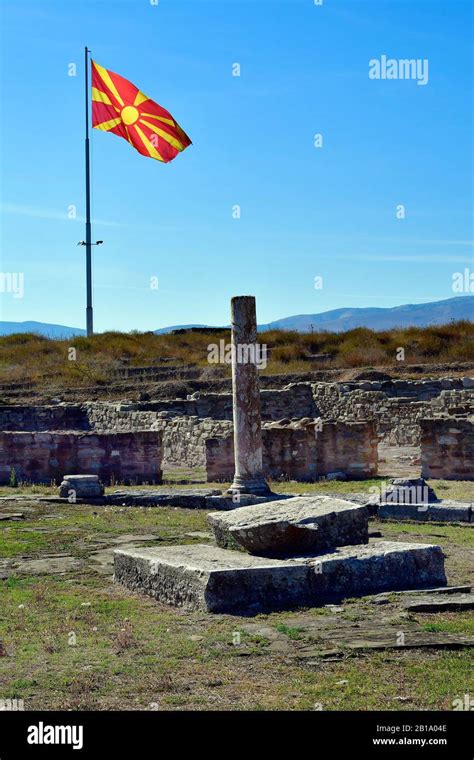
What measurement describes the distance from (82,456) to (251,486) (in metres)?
4.70

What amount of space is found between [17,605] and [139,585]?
1.12m

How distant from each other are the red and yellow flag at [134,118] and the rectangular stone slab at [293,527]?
14893 mm

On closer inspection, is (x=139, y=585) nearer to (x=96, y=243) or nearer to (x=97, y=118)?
(x=97, y=118)

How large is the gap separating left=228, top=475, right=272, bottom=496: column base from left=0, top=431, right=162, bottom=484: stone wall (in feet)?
12.0

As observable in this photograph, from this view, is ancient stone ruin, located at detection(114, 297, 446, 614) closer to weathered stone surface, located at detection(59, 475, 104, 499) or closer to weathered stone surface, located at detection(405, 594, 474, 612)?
weathered stone surface, located at detection(405, 594, 474, 612)

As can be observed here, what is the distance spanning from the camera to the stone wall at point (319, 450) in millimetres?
18438

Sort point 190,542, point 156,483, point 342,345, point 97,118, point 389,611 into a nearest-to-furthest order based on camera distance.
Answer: point 389,611, point 190,542, point 156,483, point 97,118, point 342,345

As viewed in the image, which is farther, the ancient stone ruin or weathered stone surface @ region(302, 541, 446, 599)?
weathered stone surface @ region(302, 541, 446, 599)

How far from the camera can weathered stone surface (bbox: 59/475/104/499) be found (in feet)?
53.7

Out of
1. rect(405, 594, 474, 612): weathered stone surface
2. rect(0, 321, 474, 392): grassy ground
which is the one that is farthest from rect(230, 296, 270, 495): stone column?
rect(0, 321, 474, 392): grassy ground

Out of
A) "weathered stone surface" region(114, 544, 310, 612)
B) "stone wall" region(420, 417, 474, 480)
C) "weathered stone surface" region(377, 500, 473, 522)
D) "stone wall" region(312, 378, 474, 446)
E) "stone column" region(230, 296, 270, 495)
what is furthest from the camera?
"stone wall" region(312, 378, 474, 446)

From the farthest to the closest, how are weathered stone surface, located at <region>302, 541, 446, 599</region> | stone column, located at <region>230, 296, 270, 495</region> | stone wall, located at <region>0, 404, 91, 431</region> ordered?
1. stone wall, located at <region>0, 404, 91, 431</region>
2. stone column, located at <region>230, 296, 270, 495</region>
3. weathered stone surface, located at <region>302, 541, 446, 599</region>
